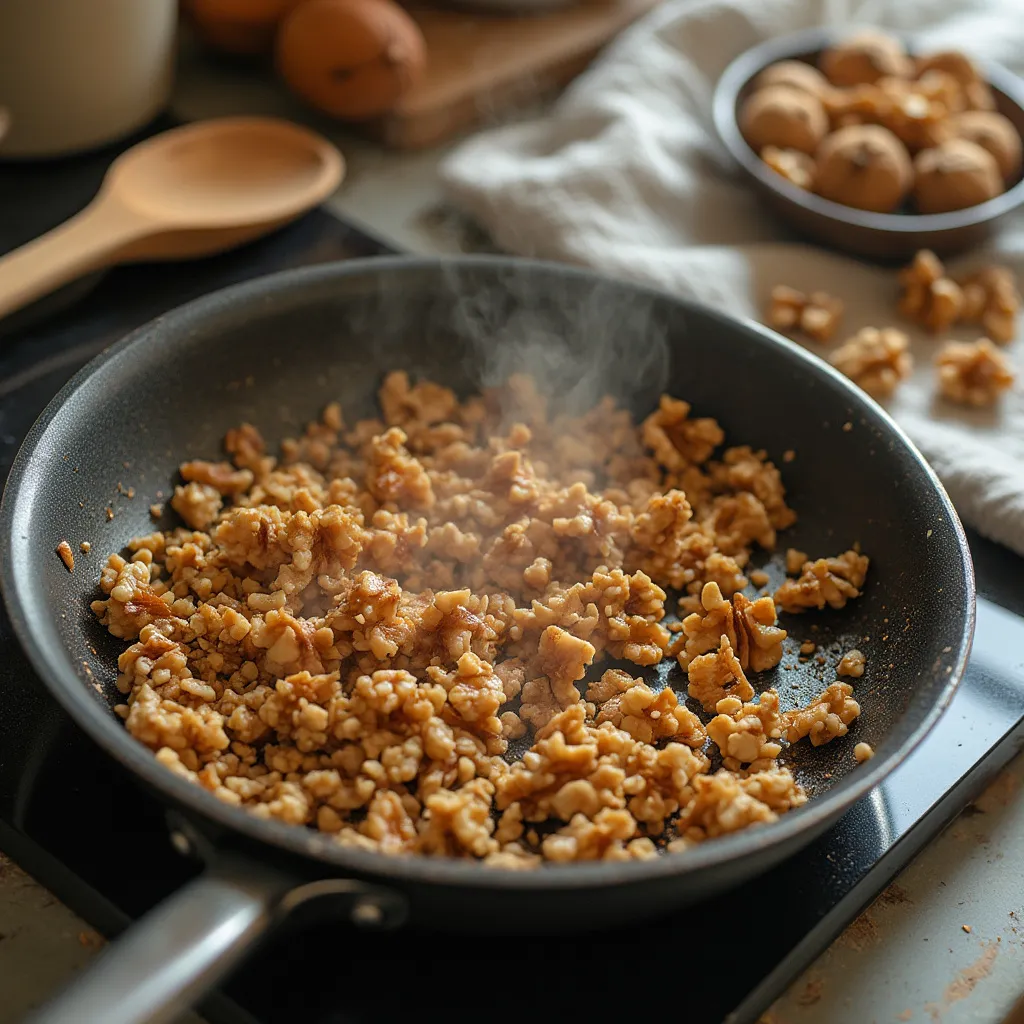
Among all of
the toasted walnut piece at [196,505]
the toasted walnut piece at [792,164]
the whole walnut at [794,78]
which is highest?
the whole walnut at [794,78]

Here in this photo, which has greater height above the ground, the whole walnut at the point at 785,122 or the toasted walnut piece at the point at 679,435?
the whole walnut at the point at 785,122

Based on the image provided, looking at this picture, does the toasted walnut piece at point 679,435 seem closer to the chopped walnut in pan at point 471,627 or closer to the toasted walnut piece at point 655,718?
the chopped walnut in pan at point 471,627

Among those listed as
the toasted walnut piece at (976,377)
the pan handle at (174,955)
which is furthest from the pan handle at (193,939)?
the toasted walnut piece at (976,377)

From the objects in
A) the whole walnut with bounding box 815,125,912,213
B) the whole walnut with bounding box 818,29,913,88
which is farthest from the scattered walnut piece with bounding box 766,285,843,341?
the whole walnut with bounding box 818,29,913,88

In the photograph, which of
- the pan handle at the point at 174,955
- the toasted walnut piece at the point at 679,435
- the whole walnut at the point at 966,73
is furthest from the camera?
the whole walnut at the point at 966,73

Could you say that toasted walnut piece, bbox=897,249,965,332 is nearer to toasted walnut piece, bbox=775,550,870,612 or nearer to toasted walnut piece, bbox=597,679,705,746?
toasted walnut piece, bbox=775,550,870,612

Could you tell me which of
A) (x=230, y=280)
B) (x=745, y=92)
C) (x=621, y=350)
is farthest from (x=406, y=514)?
(x=745, y=92)
